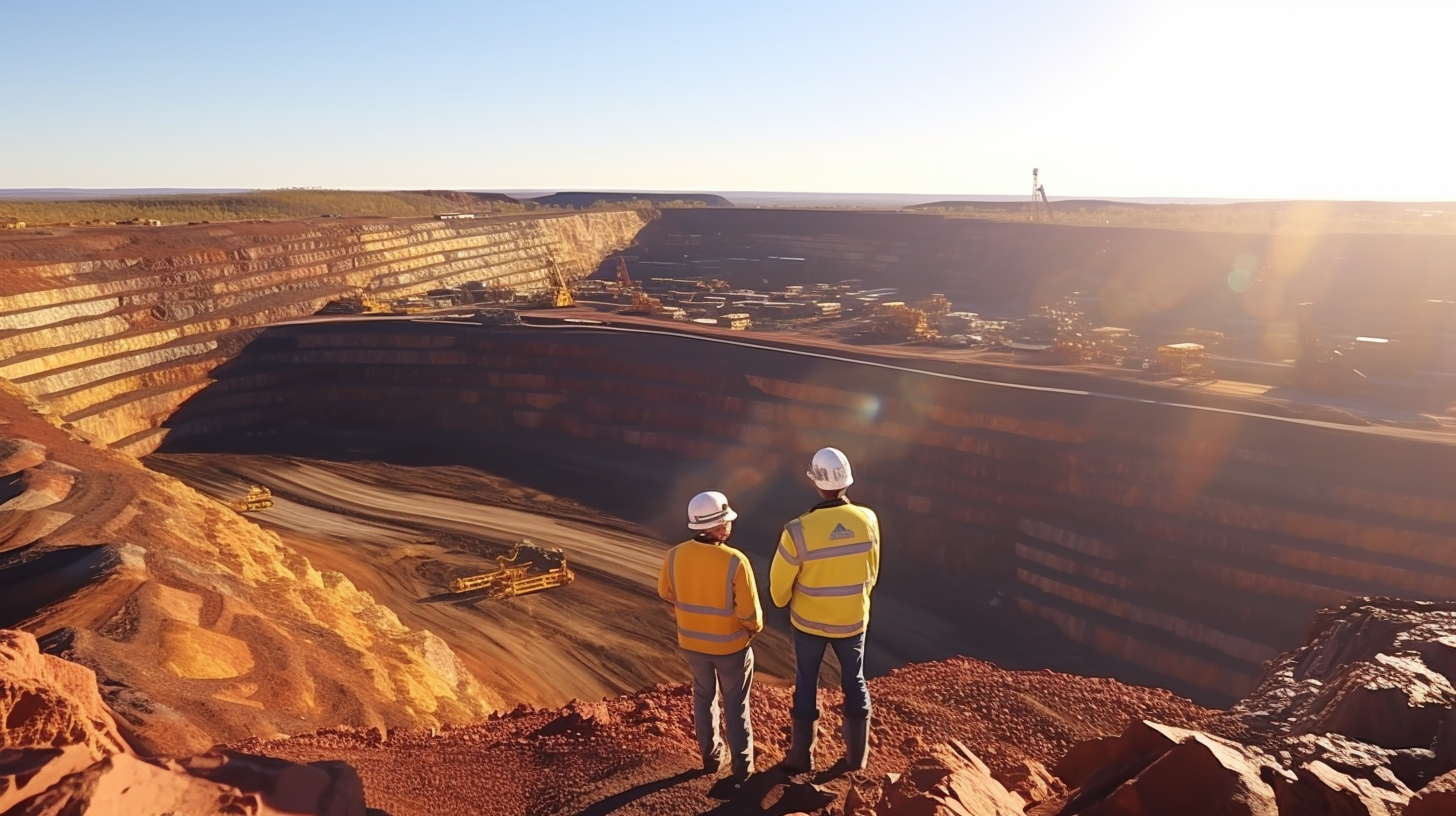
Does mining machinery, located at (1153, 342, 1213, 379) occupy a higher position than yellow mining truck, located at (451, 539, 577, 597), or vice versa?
mining machinery, located at (1153, 342, 1213, 379)

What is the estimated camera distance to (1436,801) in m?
4.12

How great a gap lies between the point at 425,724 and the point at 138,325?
35049 mm

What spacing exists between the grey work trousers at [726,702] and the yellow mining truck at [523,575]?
49.5 ft

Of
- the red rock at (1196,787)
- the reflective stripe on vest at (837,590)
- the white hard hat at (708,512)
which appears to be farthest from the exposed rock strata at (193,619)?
the red rock at (1196,787)

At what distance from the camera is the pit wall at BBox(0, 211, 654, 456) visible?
32562 millimetres

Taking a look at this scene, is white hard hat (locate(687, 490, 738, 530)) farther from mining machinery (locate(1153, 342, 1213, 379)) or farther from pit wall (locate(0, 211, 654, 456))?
pit wall (locate(0, 211, 654, 456))

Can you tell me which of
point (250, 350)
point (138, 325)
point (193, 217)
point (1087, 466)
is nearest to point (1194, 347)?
point (1087, 466)

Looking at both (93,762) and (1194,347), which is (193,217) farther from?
Result: (93,762)

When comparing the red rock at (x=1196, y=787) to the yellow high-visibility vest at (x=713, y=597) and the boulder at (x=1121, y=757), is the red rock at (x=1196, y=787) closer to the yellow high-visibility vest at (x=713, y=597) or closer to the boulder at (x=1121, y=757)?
the boulder at (x=1121, y=757)

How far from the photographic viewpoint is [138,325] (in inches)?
1487

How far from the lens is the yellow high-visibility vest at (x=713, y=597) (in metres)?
6.23

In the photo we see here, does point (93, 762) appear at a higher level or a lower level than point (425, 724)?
higher

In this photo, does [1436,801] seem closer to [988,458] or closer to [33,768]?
[33,768]

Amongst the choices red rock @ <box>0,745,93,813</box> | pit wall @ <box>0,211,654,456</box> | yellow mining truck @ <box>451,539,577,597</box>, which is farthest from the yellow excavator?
red rock @ <box>0,745,93,813</box>
